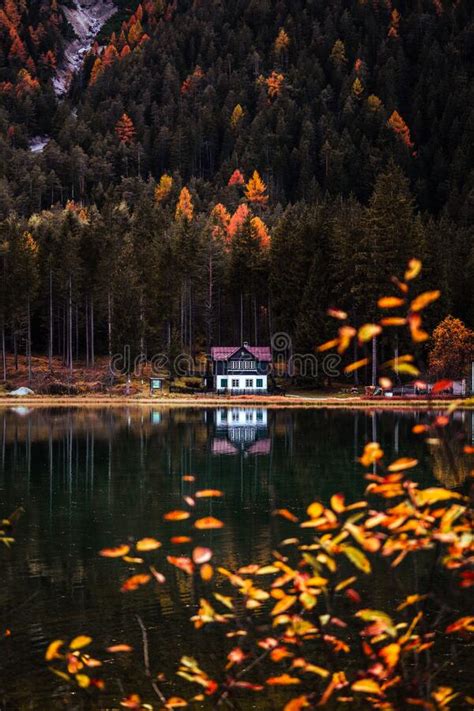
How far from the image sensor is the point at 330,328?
90062 mm

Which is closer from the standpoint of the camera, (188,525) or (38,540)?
(38,540)

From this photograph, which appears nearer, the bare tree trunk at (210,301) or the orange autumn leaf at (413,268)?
the orange autumn leaf at (413,268)

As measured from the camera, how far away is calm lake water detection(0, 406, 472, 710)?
14617 millimetres

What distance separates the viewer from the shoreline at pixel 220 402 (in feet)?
243

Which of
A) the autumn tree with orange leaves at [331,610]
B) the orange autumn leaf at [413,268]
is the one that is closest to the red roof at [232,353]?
the autumn tree with orange leaves at [331,610]

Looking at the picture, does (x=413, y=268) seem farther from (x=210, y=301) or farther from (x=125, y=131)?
(x=125, y=131)

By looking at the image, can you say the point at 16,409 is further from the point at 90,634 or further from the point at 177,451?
the point at 90,634

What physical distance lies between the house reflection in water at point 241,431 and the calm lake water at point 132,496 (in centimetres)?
14

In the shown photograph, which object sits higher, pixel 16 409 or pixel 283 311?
pixel 283 311

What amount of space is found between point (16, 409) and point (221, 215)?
68866 millimetres

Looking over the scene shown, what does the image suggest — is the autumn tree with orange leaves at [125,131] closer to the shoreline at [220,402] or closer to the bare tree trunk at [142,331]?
the bare tree trunk at [142,331]

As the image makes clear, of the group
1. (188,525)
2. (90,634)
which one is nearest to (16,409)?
(188,525)

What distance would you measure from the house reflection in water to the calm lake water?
14cm

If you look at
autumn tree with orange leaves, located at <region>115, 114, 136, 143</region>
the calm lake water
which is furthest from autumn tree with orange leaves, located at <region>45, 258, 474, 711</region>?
autumn tree with orange leaves, located at <region>115, 114, 136, 143</region>
